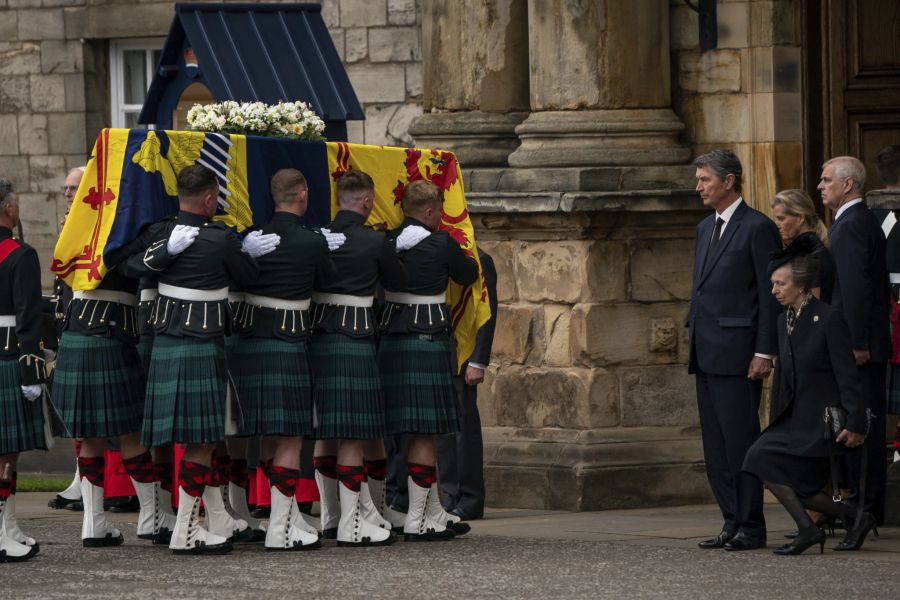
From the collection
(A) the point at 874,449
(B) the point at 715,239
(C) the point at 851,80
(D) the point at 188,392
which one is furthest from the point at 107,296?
(C) the point at 851,80

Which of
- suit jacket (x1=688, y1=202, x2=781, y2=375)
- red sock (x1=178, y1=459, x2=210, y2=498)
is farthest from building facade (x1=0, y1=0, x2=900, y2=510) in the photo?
red sock (x1=178, y1=459, x2=210, y2=498)

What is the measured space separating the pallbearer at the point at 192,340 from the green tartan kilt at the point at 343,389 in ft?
1.68

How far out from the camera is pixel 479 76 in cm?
1281

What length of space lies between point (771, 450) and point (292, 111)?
2.92 metres

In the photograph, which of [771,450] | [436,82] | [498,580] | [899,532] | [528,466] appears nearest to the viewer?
[498,580]

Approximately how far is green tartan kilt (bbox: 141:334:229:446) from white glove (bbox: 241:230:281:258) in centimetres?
45

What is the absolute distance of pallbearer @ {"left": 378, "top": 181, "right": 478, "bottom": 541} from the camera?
1023 centimetres

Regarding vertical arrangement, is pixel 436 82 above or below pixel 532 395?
above

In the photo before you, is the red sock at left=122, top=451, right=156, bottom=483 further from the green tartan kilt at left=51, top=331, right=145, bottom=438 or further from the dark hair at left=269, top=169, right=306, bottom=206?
the dark hair at left=269, top=169, right=306, bottom=206

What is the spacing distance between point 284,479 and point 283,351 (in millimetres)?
576

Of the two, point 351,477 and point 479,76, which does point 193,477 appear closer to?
point 351,477

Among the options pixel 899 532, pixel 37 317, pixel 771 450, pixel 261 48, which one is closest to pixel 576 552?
pixel 771 450

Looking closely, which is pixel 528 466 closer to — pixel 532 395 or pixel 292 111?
pixel 532 395

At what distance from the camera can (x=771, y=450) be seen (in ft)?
31.2
